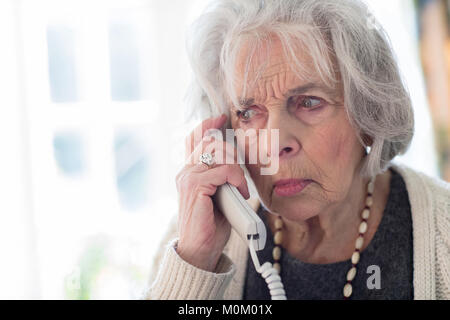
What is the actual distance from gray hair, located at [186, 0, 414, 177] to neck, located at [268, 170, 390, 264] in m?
0.11

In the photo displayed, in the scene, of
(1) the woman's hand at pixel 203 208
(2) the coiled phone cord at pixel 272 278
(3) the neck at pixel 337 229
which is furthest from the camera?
(3) the neck at pixel 337 229

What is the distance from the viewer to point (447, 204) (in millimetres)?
1107

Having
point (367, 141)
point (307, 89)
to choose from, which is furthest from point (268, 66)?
point (367, 141)

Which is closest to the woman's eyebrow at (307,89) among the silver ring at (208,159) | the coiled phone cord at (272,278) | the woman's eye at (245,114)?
the woman's eye at (245,114)

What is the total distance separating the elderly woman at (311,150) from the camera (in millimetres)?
983

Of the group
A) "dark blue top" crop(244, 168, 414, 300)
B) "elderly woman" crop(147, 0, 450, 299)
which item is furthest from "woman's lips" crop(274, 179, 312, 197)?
"dark blue top" crop(244, 168, 414, 300)

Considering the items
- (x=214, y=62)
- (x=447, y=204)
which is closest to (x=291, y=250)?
(x=447, y=204)

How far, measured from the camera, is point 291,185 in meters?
1.02

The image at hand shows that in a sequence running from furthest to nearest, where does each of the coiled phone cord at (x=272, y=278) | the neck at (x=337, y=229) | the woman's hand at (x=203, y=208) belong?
the neck at (x=337, y=229), the woman's hand at (x=203, y=208), the coiled phone cord at (x=272, y=278)

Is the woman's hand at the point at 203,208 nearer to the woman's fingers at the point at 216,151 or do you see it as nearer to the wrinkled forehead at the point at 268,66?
the woman's fingers at the point at 216,151

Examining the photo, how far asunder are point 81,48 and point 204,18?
173 centimetres

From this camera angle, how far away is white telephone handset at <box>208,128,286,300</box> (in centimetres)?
92

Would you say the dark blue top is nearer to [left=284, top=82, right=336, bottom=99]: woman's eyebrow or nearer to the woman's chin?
the woman's chin

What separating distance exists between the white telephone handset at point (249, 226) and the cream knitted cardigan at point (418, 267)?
13cm
